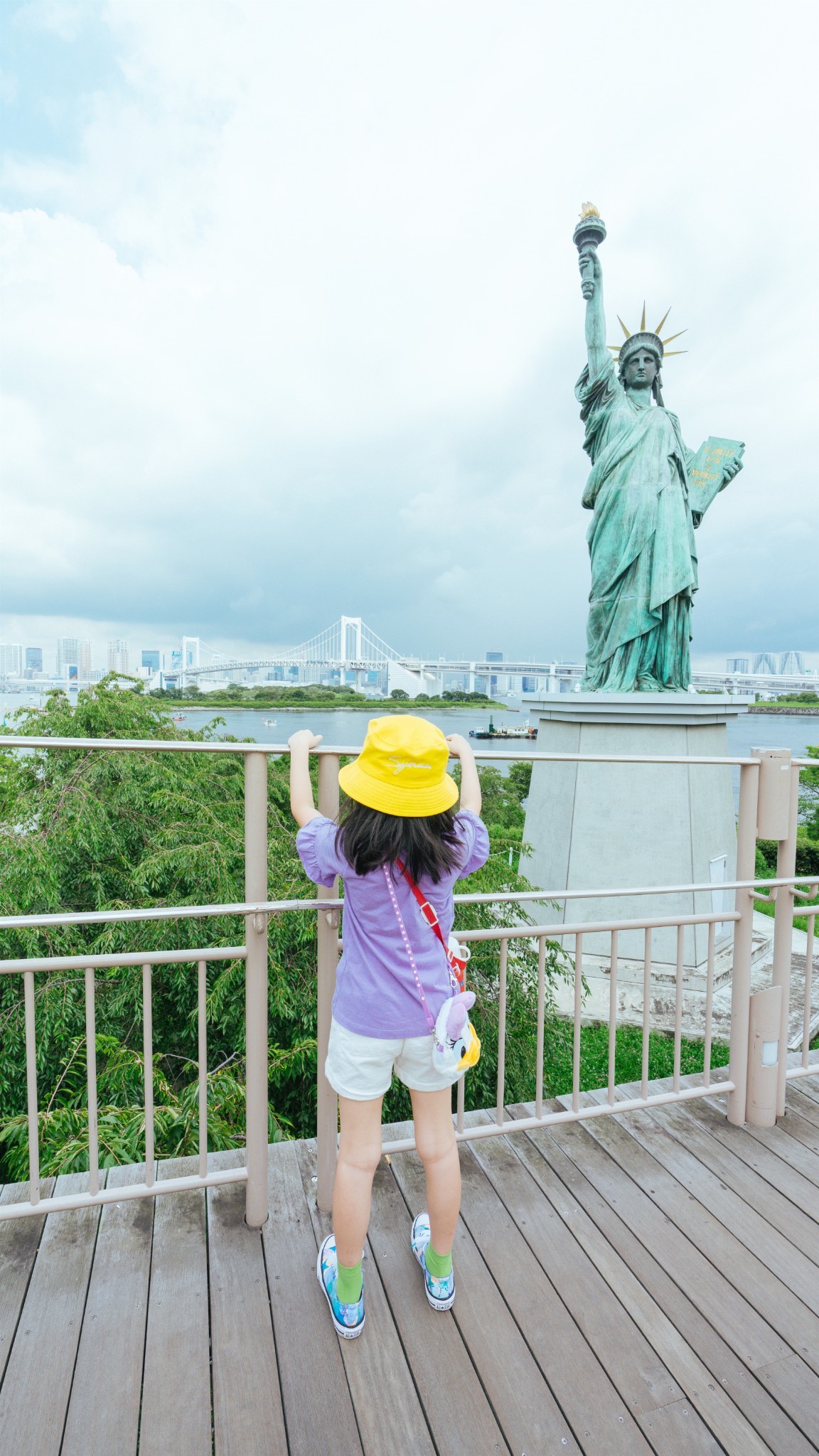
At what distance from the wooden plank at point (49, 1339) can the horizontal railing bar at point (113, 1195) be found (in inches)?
2.2

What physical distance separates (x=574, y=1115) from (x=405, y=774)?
1519 millimetres

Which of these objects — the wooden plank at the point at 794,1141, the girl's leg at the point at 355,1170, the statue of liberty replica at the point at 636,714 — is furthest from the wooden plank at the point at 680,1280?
the statue of liberty replica at the point at 636,714

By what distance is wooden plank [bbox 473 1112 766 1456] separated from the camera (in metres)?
1.27

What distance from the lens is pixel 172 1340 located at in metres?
1.39

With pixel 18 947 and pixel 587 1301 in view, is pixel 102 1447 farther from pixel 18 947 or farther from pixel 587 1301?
pixel 18 947

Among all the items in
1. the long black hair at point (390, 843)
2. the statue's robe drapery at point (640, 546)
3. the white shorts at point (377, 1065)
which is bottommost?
the white shorts at point (377, 1065)

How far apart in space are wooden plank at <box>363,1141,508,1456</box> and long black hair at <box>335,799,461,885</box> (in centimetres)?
97

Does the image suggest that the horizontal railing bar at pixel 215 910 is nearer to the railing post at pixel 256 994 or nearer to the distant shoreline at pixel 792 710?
the railing post at pixel 256 994

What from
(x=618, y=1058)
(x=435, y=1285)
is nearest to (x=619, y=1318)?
(x=435, y=1285)

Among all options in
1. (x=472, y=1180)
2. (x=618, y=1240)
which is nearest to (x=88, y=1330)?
(x=472, y=1180)

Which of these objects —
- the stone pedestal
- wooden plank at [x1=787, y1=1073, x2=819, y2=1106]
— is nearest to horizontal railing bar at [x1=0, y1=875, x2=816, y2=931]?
wooden plank at [x1=787, y1=1073, x2=819, y2=1106]

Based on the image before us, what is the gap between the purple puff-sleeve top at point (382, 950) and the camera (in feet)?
4.25

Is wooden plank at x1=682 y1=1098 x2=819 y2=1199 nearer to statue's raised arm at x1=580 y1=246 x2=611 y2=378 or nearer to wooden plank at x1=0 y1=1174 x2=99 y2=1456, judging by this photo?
wooden plank at x1=0 y1=1174 x2=99 y2=1456

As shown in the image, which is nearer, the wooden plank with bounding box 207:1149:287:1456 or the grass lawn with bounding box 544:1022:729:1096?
the wooden plank with bounding box 207:1149:287:1456
